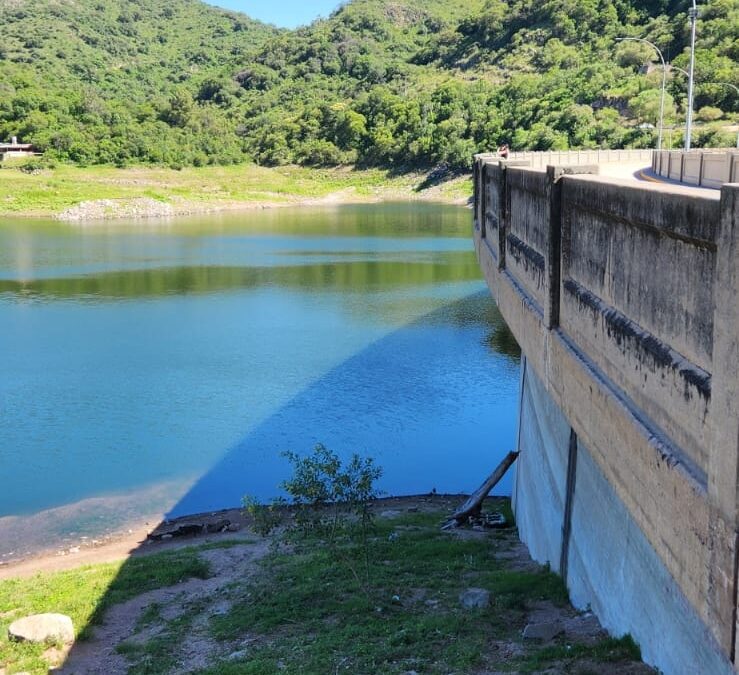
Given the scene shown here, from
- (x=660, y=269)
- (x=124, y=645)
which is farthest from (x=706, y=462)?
(x=124, y=645)

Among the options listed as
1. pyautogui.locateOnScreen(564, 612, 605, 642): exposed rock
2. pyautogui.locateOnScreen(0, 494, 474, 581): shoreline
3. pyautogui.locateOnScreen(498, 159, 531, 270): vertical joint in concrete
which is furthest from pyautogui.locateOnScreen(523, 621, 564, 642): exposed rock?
pyautogui.locateOnScreen(0, 494, 474, 581): shoreline

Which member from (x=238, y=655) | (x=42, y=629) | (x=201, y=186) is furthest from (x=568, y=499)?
(x=201, y=186)

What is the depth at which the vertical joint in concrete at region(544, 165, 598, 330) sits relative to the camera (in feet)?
34.3

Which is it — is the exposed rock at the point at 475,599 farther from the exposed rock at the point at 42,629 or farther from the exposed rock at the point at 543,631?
the exposed rock at the point at 42,629

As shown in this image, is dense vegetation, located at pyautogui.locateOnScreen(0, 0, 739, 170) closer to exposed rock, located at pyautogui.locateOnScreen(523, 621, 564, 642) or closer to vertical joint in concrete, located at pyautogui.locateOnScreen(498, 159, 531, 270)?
vertical joint in concrete, located at pyautogui.locateOnScreen(498, 159, 531, 270)

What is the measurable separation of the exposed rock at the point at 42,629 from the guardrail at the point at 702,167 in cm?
1143

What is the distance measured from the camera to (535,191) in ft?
40.6

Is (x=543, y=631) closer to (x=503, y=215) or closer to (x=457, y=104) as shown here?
(x=503, y=215)

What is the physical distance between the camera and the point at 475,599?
1234 centimetres

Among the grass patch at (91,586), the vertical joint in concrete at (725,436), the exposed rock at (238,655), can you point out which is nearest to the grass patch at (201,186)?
the grass patch at (91,586)

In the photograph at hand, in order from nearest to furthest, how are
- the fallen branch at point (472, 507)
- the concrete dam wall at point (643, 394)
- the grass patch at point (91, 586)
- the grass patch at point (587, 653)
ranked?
the concrete dam wall at point (643, 394) → the grass patch at point (587, 653) → the grass patch at point (91, 586) → the fallen branch at point (472, 507)

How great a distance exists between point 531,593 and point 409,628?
173cm

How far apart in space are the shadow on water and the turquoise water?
70 mm

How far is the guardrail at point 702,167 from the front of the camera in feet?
44.4
